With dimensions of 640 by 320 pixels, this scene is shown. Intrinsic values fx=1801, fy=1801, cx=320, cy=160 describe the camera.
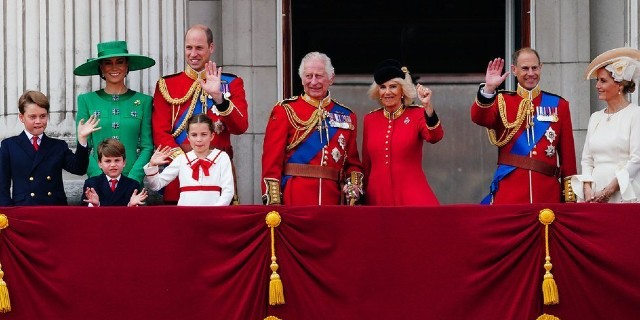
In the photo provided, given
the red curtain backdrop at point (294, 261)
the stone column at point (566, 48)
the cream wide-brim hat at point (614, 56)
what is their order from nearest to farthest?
the red curtain backdrop at point (294, 261), the cream wide-brim hat at point (614, 56), the stone column at point (566, 48)

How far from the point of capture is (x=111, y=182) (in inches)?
467

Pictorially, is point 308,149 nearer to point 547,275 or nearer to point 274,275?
point 274,275

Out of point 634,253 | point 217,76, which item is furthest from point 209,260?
point 634,253

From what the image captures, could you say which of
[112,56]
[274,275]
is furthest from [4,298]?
[112,56]

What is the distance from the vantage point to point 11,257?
1116 cm

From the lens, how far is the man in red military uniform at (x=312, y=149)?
12.3 m

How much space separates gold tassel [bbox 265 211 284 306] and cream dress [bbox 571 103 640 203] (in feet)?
7.25

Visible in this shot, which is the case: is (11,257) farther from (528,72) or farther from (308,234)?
(528,72)

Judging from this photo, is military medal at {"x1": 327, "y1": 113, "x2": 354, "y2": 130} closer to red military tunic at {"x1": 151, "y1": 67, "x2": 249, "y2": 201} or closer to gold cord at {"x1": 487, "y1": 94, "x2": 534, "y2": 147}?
red military tunic at {"x1": 151, "y1": 67, "x2": 249, "y2": 201}

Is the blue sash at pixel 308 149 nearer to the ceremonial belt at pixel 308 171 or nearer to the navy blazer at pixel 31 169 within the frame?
the ceremonial belt at pixel 308 171

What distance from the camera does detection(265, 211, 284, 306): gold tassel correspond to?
11.1 metres

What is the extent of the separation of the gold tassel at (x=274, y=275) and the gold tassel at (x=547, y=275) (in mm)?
1612

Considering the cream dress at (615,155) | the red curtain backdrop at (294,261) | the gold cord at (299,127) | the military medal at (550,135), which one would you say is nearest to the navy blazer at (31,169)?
the red curtain backdrop at (294,261)

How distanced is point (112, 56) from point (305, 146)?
1477 mm
